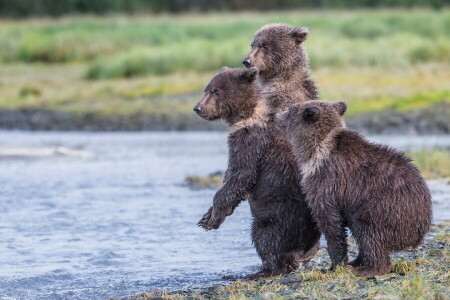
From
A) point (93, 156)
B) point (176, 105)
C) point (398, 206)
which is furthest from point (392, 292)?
point (176, 105)

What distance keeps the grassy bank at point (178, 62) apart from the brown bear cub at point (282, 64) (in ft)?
49.2

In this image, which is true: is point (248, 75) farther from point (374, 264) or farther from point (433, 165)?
point (433, 165)

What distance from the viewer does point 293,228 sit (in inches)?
313

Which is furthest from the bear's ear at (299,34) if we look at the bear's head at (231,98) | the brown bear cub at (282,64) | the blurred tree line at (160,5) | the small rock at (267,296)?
the blurred tree line at (160,5)

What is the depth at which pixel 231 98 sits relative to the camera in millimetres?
8125

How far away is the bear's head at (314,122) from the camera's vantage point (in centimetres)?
766

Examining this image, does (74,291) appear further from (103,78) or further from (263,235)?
(103,78)

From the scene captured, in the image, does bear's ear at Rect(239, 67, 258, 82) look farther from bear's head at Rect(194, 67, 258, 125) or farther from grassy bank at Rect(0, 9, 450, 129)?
grassy bank at Rect(0, 9, 450, 129)

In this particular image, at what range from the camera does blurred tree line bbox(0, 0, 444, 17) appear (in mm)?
56594

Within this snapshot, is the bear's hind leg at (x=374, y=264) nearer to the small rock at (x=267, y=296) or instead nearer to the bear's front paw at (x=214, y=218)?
the small rock at (x=267, y=296)

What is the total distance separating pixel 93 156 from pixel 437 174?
24.4ft

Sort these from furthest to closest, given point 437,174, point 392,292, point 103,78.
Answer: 1. point 103,78
2. point 437,174
3. point 392,292

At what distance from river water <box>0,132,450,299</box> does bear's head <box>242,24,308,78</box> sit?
1.83 metres

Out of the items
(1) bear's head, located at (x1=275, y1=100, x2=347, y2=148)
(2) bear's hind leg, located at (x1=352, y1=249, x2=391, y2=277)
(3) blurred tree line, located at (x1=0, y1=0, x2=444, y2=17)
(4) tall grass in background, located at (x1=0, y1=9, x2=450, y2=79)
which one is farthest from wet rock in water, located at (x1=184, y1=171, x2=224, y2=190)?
(3) blurred tree line, located at (x1=0, y1=0, x2=444, y2=17)
